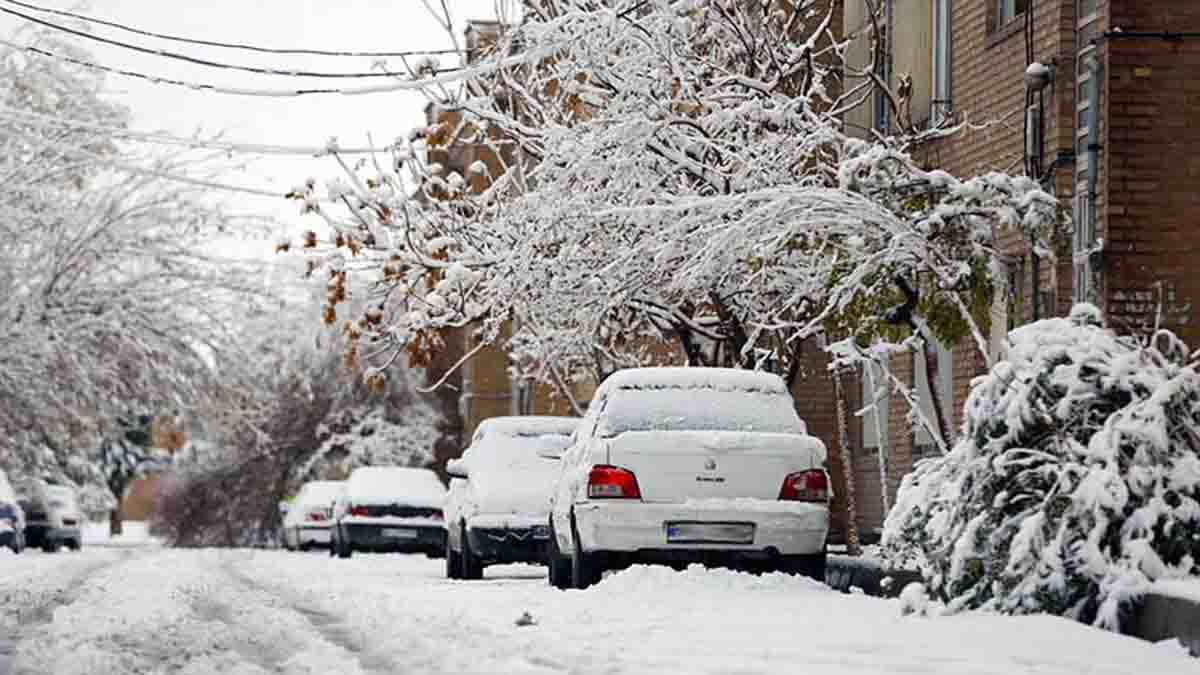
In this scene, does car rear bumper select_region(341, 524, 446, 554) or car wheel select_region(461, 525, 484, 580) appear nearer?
car wheel select_region(461, 525, 484, 580)

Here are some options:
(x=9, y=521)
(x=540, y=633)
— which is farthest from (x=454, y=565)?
(x=9, y=521)

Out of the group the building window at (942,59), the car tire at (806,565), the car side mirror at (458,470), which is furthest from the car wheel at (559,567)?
the building window at (942,59)

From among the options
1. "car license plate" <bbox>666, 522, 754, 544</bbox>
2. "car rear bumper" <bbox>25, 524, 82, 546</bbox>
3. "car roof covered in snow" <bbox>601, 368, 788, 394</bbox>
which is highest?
"car roof covered in snow" <bbox>601, 368, 788, 394</bbox>

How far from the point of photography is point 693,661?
39.1ft

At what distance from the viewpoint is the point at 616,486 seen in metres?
18.8

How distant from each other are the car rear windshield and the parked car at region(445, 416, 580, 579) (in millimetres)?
4427

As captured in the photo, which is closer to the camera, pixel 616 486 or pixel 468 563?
pixel 616 486

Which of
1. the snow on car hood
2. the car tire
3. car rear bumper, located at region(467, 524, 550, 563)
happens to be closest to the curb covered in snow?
the car tire

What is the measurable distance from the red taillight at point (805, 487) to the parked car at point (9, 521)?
82.1 feet

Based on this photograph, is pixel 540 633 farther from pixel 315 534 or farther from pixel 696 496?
pixel 315 534

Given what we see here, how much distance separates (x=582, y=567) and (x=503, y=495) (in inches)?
233

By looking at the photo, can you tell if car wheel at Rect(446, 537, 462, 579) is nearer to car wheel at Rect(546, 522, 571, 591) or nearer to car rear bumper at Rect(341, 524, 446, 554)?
car wheel at Rect(546, 522, 571, 591)

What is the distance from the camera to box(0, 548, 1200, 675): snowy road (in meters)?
11.8

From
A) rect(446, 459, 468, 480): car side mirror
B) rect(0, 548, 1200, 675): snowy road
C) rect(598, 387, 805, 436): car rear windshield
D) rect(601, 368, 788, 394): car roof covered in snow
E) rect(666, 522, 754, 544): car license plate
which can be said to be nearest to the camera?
rect(0, 548, 1200, 675): snowy road
